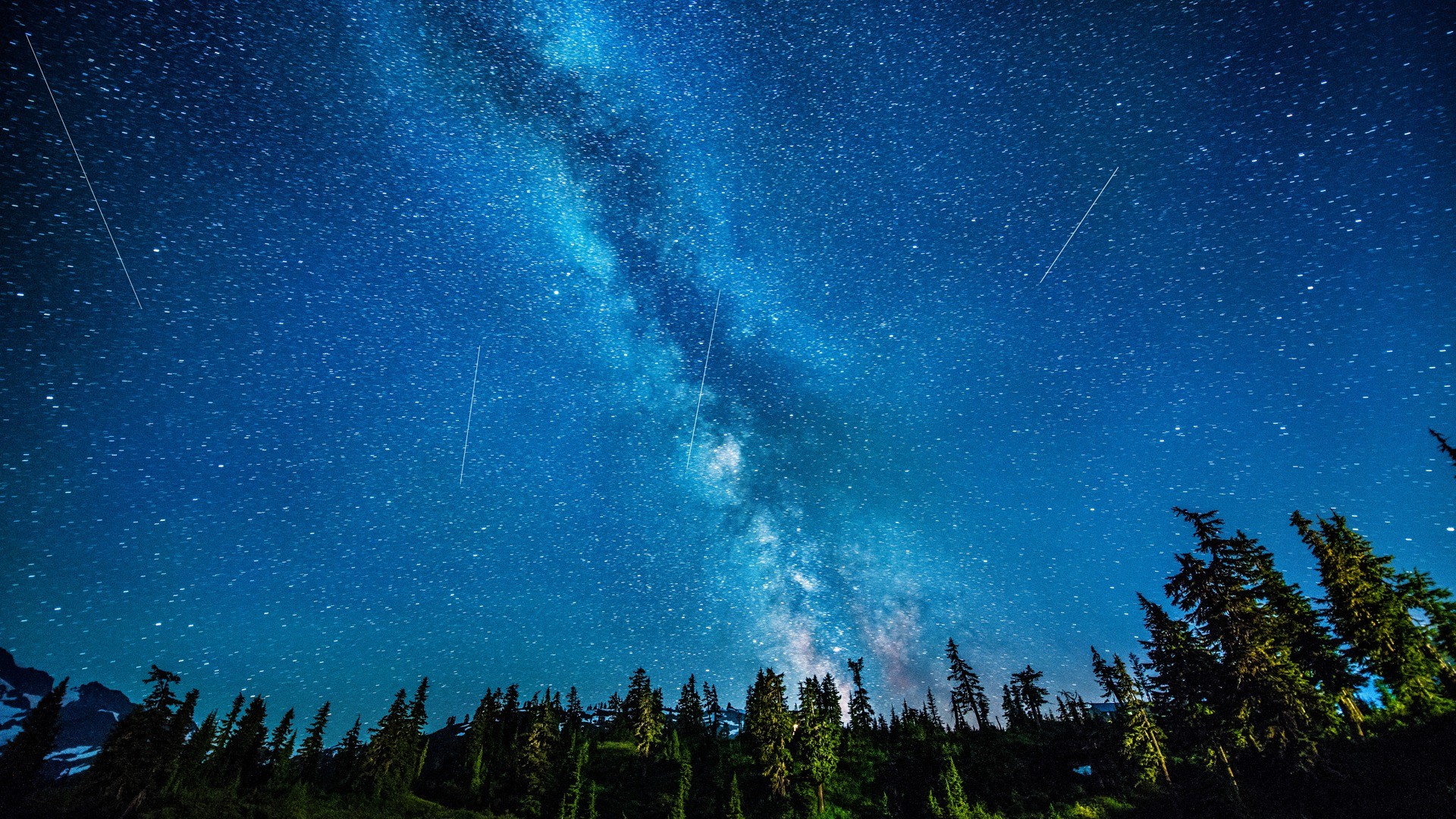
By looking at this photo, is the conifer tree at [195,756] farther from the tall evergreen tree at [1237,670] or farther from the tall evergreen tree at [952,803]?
the tall evergreen tree at [1237,670]

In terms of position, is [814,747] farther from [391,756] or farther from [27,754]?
[27,754]

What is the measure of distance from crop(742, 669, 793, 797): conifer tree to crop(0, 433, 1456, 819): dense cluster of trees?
0.31 metres

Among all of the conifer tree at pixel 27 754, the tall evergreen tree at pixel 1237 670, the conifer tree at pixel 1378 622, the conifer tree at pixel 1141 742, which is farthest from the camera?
the conifer tree at pixel 27 754

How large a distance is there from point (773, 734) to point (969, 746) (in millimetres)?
29132

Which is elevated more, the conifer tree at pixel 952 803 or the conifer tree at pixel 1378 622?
the conifer tree at pixel 1378 622

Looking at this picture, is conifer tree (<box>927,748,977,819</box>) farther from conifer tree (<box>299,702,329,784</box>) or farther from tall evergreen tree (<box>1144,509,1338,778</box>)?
conifer tree (<box>299,702,329,784</box>)

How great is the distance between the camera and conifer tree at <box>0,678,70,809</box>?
60.5 m

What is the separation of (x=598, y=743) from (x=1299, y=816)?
91.0 metres

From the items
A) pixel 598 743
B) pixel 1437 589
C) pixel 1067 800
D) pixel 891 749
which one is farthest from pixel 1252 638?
pixel 598 743

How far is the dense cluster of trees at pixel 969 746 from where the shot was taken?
A: 2430 cm

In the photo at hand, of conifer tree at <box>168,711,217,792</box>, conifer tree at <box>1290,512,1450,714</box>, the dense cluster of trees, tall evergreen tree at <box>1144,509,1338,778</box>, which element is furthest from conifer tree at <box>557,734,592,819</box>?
conifer tree at <box>1290,512,1450,714</box>

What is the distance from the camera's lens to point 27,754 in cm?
6494

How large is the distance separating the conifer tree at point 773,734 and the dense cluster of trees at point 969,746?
12.4 inches

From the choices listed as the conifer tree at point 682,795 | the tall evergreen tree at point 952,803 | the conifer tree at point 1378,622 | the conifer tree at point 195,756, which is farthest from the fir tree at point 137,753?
the conifer tree at point 1378,622
